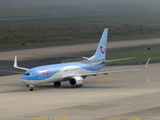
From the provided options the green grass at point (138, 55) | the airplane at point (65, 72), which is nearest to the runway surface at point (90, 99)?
the airplane at point (65, 72)

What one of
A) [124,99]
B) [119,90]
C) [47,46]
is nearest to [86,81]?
[119,90]

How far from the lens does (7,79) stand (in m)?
67.8

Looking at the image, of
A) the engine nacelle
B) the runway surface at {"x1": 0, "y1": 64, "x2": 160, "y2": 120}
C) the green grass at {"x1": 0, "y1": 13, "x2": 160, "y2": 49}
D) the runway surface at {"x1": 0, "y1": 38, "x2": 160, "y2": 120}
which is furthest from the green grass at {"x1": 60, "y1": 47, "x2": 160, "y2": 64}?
the green grass at {"x1": 0, "y1": 13, "x2": 160, "y2": 49}

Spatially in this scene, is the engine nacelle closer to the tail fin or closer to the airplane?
the airplane

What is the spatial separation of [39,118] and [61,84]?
27046mm

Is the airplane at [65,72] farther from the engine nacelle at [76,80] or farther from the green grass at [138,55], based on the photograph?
the green grass at [138,55]

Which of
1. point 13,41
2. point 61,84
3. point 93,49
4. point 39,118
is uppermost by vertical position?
point 13,41

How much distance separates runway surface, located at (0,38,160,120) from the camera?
3659 centimetres

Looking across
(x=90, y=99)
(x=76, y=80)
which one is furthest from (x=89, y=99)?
(x=76, y=80)

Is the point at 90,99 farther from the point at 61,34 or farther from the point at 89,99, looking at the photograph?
the point at 61,34

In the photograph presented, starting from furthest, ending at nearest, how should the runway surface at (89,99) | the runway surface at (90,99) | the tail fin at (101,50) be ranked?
1. the tail fin at (101,50)
2. the runway surface at (89,99)
3. the runway surface at (90,99)

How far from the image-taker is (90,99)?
46219 millimetres

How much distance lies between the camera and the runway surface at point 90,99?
120 ft

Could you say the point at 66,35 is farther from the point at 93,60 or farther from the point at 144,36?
the point at 93,60
